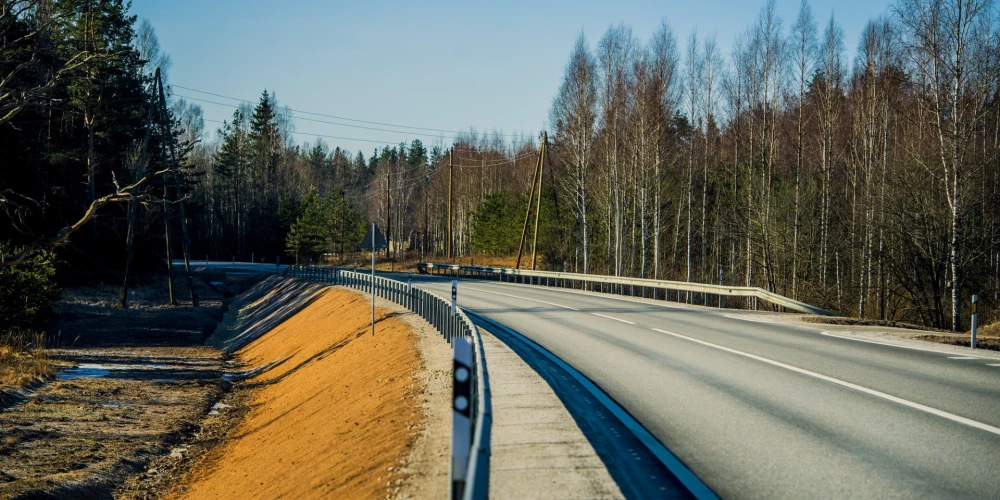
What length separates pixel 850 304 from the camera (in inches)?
1373

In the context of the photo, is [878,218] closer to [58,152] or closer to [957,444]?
[957,444]

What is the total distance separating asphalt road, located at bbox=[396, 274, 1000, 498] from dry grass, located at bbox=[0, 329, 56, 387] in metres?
14.3

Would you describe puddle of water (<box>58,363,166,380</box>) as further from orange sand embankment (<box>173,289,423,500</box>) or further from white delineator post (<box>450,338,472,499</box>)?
white delineator post (<box>450,338,472,499</box>)

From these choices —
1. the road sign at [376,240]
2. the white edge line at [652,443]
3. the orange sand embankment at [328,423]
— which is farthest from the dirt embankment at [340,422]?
the road sign at [376,240]

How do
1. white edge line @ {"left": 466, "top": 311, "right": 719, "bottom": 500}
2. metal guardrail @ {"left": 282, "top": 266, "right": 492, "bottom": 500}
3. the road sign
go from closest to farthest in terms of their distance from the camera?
metal guardrail @ {"left": 282, "top": 266, "right": 492, "bottom": 500}, white edge line @ {"left": 466, "top": 311, "right": 719, "bottom": 500}, the road sign

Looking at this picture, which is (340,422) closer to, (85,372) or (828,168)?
(85,372)

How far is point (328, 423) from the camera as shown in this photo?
14695 millimetres

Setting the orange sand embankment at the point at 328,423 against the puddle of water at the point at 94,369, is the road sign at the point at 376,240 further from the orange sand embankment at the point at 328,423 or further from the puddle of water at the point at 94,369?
the puddle of water at the point at 94,369

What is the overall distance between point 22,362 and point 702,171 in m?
42.6

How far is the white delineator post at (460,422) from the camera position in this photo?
4473 millimetres

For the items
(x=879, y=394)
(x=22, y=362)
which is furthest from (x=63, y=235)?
(x=879, y=394)

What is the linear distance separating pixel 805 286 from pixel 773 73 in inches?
516

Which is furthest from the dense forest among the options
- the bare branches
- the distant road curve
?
the distant road curve

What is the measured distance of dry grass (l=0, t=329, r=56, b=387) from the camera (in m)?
20.6
